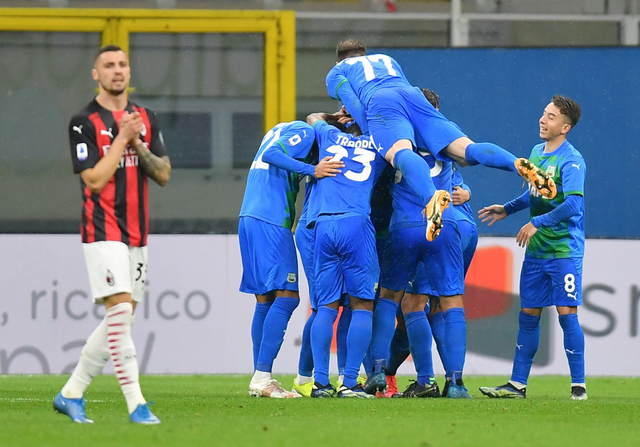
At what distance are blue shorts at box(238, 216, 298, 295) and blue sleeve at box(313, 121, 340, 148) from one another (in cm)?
66

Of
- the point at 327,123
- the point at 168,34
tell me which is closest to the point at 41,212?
the point at 168,34

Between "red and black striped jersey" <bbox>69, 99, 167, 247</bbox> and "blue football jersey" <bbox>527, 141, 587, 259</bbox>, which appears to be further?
"blue football jersey" <bbox>527, 141, 587, 259</bbox>

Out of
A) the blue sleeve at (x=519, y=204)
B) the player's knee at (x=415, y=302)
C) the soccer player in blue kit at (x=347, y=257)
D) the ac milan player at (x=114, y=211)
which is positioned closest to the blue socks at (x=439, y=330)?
the player's knee at (x=415, y=302)

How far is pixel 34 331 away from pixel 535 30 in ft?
22.4

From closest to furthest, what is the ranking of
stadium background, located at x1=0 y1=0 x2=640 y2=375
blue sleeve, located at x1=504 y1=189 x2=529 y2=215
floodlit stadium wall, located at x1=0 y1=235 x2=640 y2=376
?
1. blue sleeve, located at x1=504 y1=189 x2=529 y2=215
2. floodlit stadium wall, located at x1=0 y1=235 x2=640 y2=376
3. stadium background, located at x1=0 y1=0 x2=640 y2=375

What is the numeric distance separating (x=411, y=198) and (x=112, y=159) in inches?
101

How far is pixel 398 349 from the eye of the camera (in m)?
7.80

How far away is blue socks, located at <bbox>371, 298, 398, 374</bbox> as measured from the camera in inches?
275

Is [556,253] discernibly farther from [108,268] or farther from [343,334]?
[108,268]

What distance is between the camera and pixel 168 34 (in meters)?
11.8

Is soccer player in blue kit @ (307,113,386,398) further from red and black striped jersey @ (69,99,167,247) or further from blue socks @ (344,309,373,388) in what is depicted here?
red and black striped jersey @ (69,99,167,247)

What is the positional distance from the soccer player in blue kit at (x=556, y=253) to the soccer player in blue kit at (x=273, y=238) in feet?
4.85

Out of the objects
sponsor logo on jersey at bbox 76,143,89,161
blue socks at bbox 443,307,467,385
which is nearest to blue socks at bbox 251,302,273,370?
blue socks at bbox 443,307,467,385

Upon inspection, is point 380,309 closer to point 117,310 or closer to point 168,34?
point 117,310
